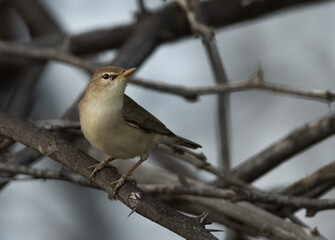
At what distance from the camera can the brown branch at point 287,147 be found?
14.3ft

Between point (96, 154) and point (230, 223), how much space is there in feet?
3.95

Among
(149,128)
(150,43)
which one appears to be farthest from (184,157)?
(150,43)

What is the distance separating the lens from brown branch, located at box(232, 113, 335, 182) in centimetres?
434

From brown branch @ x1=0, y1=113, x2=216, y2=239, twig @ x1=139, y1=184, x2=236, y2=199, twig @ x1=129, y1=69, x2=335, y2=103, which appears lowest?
brown branch @ x1=0, y1=113, x2=216, y2=239

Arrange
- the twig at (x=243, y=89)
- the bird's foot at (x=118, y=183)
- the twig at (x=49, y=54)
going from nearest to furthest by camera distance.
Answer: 1. the bird's foot at (x=118, y=183)
2. the twig at (x=243, y=89)
3. the twig at (x=49, y=54)

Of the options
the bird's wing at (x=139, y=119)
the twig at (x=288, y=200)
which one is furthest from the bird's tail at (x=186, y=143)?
the twig at (x=288, y=200)

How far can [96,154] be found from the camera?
459cm

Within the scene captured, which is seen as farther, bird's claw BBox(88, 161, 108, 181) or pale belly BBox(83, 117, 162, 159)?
pale belly BBox(83, 117, 162, 159)

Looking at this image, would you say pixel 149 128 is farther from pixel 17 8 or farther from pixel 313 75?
pixel 313 75

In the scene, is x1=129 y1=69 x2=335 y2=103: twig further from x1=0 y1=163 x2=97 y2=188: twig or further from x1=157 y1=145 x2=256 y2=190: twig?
x1=0 y1=163 x2=97 y2=188: twig

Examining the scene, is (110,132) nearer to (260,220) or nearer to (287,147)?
(260,220)

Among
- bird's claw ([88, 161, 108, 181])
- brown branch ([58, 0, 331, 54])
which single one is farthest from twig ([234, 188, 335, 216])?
brown branch ([58, 0, 331, 54])

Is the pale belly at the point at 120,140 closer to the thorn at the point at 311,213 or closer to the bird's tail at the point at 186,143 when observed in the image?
the bird's tail at the point at 186,143

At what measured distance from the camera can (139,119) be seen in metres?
3.73
